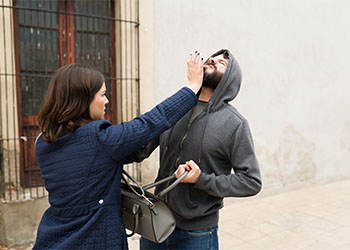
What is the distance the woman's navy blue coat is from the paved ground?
8.37 feet

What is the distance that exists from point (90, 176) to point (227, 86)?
0.87 metres

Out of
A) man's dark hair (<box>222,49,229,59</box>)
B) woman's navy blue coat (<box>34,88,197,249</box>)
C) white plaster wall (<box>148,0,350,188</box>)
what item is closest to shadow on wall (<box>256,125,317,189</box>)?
white plaster wall (<box>148,0,350,188</box>)

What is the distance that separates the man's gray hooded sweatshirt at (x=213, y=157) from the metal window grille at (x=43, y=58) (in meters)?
2.43

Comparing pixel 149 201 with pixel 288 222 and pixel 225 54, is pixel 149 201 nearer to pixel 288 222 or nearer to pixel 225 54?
pixel 225 54

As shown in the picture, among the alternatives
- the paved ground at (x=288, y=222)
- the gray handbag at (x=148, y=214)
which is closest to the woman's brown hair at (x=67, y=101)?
the gray handbag at (x=148, y=214)

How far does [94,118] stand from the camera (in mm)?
1605

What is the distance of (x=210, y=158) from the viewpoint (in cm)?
188

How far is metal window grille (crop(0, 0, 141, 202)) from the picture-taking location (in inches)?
154

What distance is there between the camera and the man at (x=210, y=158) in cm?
181

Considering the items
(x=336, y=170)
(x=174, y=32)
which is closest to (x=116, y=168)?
(x=174, y=32)

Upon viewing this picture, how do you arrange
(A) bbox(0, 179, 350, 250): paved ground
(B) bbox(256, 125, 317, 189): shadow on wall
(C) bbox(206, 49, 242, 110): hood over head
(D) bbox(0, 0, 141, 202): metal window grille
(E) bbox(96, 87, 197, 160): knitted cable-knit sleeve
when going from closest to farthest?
(E) bbox(96, 87, 197, 160): knitted cable-knit sleeve, (C) bbox(206, 49, 242, 110): hood over head, (D) bbox(0, 0, 141, 202): metal window grille, (A) bbox(0, 179, 350, 250): paved ground, (B) bbox(256, 125, 317, 189): shadow on wall

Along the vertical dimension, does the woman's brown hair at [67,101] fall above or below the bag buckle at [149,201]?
above

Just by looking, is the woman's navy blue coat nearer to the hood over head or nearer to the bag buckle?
the bag buckle

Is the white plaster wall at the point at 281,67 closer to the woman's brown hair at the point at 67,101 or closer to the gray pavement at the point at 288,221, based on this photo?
the gray pavement at the point at 288,221
